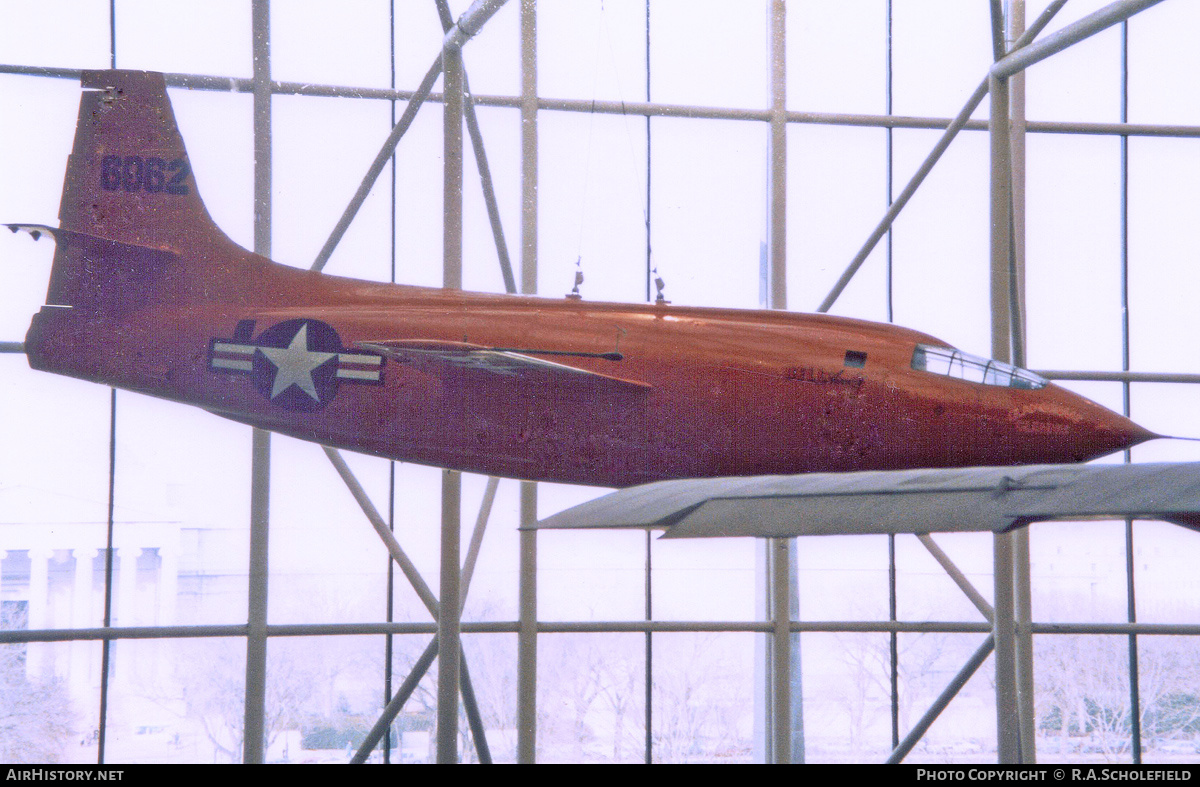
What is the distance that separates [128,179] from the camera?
998cm

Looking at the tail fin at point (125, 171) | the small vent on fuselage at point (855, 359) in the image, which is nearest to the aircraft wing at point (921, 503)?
the small vent on fuselage at point (855, 359)

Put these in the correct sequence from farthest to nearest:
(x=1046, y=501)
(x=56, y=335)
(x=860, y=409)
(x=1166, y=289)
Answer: (x=1166, y=289), (x=56, y=335), (x=860, y=409), (x=1046, y=501)

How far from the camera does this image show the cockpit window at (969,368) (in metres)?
8.29

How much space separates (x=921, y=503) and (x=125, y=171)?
8.12 m

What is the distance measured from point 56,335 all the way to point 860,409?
662cm

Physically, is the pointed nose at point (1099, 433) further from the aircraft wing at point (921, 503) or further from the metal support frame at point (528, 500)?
the metal support frame at point (528, 500)

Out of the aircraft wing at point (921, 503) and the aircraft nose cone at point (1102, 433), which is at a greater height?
the aircraft nose cone at point (1102, 433)

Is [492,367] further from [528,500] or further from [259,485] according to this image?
[259,485]

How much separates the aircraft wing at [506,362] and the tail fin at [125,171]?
2.47m

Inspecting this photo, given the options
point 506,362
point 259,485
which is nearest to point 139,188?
point 506,362

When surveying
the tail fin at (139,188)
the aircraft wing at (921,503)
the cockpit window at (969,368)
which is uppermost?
the tail fin at (139,188)

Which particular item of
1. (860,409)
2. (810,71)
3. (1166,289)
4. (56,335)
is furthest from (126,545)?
(1166,289)

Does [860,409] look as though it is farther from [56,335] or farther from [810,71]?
[810,71]

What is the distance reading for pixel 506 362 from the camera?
8484 millimetres
